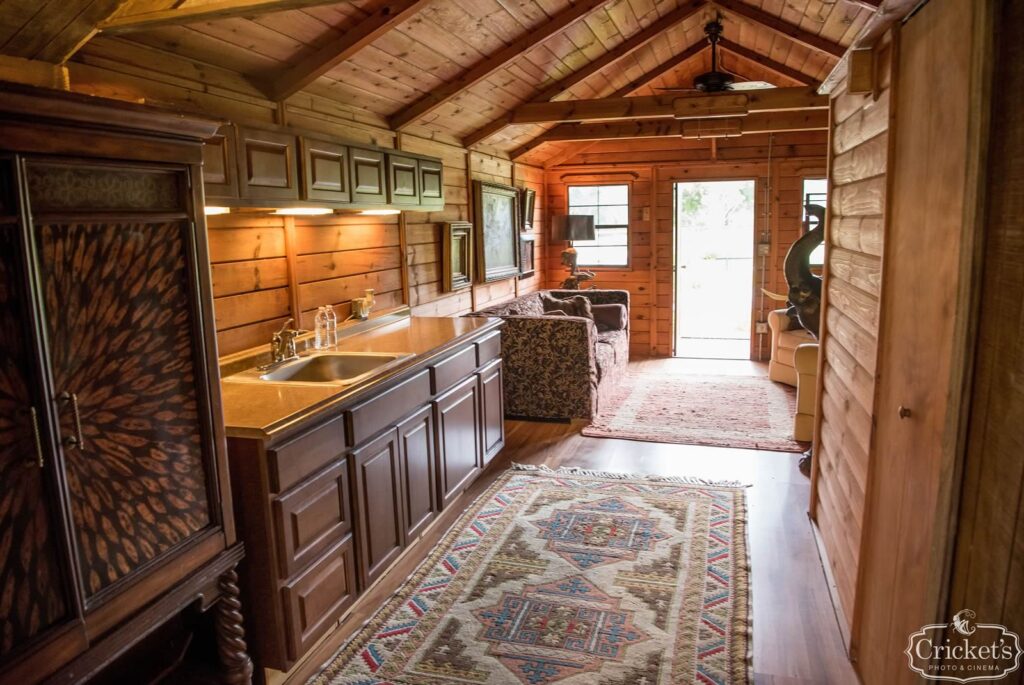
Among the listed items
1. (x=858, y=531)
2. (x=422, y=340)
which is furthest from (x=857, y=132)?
(x=422, y=340)

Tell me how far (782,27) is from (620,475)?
311cm

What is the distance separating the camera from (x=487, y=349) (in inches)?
157

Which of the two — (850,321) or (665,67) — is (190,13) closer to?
(850,321)

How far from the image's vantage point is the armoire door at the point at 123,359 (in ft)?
4.38

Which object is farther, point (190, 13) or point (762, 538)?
point (762, 538)

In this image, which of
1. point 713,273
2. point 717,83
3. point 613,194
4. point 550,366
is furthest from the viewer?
point 713,273

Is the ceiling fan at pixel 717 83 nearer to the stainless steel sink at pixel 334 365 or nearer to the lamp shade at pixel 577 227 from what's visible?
the lamp shade at pixel 577 227

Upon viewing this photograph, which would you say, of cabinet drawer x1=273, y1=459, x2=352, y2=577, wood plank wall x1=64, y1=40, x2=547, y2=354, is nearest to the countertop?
cabinet drawer x1=273, y1=459, x2=352, y2=577

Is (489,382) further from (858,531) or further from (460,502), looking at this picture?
(858,531)

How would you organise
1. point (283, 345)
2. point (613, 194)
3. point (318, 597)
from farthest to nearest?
1. point (613, 194)
2. point (283, 345)
3. point (318, 597)

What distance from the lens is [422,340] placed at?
138 inches

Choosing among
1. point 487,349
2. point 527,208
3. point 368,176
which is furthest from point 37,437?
point 527,208

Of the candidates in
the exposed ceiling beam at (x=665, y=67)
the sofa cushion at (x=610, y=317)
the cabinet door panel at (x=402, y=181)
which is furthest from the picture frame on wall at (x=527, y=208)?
the cabinet door panel at (x=402, y=181)

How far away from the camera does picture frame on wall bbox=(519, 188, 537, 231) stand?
22.3ft
